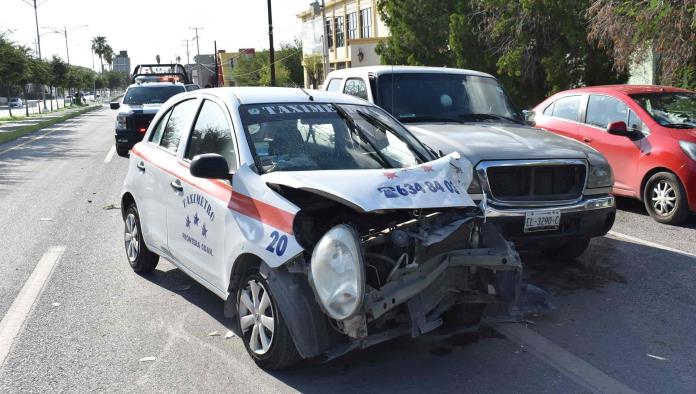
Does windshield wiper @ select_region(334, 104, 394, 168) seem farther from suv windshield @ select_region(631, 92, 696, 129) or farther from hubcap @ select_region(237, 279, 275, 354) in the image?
suv windshield @ select_region(631, 92, 696, 129)

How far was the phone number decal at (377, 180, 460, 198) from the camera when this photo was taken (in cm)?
422

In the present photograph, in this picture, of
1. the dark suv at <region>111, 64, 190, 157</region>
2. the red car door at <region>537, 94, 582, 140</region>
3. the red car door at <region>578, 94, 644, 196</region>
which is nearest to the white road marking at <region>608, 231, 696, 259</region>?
the red car door at <region>578, 94, 644, 196</region>

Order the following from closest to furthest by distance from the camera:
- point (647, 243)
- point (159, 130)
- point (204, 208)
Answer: point (204, 208)
point (159, 130)
point (647, 243)

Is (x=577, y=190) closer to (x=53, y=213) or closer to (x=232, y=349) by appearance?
(x=232, y=349)

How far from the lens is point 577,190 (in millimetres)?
6457

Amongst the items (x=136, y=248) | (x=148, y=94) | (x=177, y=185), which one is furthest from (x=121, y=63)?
(x=177, y=185)

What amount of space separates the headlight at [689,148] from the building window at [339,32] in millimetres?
52464

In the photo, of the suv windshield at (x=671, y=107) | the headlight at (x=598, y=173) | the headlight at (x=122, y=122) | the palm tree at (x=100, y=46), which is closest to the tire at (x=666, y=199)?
the suv windshield at (x=671, y=107)

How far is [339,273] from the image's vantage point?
3896 mm

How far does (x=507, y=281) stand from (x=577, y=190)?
2.39m

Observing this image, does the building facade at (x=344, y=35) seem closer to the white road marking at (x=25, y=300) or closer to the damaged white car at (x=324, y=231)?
the white road marking at (x=25, y=300)

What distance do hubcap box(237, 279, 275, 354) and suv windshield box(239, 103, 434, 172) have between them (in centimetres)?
81

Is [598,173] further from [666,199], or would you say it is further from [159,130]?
[159,130]

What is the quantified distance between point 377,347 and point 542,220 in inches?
80.9
